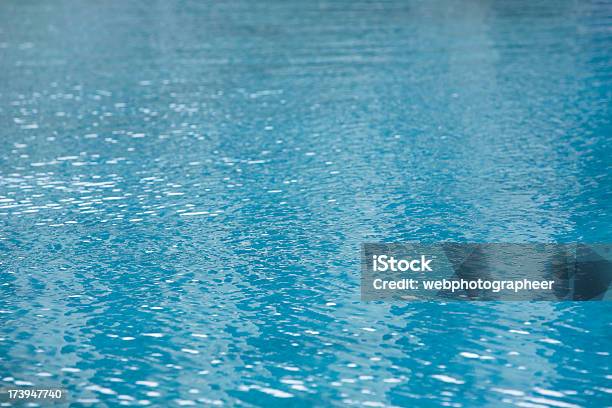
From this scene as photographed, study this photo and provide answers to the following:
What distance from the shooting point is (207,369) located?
655 cm

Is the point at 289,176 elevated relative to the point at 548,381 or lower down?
elevated

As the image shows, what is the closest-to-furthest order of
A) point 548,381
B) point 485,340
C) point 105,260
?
point 548,381 < point 485,340 < point 105,260

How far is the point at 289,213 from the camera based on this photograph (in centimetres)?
1002

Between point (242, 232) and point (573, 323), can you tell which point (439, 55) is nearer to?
point (242, 232)

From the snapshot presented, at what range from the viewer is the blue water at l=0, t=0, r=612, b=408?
6.51 meters

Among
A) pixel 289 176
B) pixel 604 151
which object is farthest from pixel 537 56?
pixel 289 176

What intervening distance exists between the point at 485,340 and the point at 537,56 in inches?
552

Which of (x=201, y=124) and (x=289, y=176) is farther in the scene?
(x=201, y=124)

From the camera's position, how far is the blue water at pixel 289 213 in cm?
651

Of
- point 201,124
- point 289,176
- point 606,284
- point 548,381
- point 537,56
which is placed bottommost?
point 548,381

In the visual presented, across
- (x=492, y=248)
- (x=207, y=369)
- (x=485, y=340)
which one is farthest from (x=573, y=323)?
(x=207, y=369)

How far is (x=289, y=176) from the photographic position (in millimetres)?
11523

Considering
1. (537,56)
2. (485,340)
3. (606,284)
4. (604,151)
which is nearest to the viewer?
(485,340)

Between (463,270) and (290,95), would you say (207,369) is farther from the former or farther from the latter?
(290,95)
